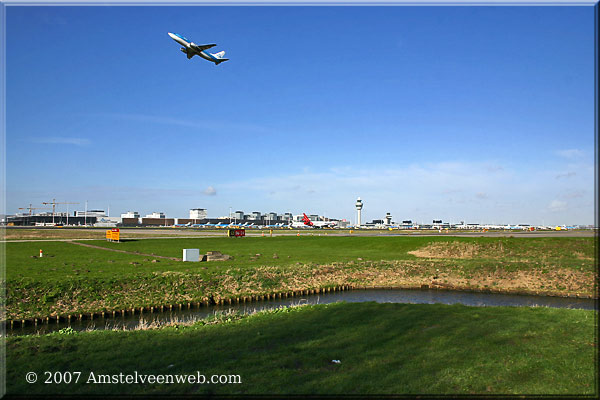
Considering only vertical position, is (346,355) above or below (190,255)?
above

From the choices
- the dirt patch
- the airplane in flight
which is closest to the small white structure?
the airplane in flight

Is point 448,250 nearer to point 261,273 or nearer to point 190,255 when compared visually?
point 261,273

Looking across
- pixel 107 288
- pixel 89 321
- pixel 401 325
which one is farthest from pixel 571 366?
pixel 107 288

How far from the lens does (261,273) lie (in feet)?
116

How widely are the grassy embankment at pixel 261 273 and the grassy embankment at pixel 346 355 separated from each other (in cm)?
1223

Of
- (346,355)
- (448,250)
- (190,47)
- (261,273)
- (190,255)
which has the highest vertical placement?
(190,47)

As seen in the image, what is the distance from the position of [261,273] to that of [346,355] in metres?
23.0

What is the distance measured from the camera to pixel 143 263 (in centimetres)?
3916

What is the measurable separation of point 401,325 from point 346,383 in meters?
6.91

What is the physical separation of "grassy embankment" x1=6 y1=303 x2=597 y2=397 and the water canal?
825 cm

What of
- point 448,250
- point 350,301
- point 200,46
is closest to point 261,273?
point 350,301

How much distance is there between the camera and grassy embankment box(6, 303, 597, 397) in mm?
10492

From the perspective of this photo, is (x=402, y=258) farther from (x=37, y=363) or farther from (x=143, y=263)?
(x=37, y=363)

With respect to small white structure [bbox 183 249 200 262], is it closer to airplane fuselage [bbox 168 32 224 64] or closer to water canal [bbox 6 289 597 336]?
water canal [bbox 6 289 597 336]
